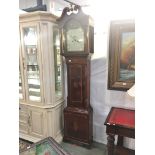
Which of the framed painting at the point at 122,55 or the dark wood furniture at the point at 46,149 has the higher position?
the framed painting at the point at 122,55

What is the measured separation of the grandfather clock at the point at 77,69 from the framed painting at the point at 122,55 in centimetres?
31

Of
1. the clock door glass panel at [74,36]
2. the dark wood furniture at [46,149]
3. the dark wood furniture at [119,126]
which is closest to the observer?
the dark wood furniture at [46,149]

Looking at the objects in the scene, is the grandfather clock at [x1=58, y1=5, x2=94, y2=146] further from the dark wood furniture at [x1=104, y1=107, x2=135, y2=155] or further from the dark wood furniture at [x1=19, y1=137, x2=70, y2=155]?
the dark wood furniture at [x1=19, y1=137, x2=70, y2=155]

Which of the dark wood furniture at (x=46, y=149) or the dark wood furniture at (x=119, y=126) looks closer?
the dark wood furniture at (x=46, y=149)

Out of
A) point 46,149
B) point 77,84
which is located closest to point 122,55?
point 77,84

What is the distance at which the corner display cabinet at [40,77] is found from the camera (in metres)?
2.57

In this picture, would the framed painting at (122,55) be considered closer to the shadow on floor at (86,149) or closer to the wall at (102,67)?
the wall at (102,67)

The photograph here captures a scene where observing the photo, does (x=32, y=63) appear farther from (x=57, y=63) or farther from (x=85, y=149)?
(x=85, y=149)

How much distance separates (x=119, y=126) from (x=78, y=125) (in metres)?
0.86

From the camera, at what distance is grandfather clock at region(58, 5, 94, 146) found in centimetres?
242

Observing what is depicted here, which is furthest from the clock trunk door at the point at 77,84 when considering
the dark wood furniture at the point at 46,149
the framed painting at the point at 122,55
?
the dark wood furniture at the point at 46,149

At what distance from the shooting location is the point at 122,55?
241cm

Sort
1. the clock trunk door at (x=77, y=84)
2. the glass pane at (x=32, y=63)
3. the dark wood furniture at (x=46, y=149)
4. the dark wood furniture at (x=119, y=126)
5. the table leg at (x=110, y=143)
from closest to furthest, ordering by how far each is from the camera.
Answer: the dark wood furniture at (x=46, y=149) → the dark wood furniture at (x=119, y=126) → the table leg at (x=110, y=143) → the clock trunk door at (x=77, y=84) → the glass pane at (x=32, y=63)
